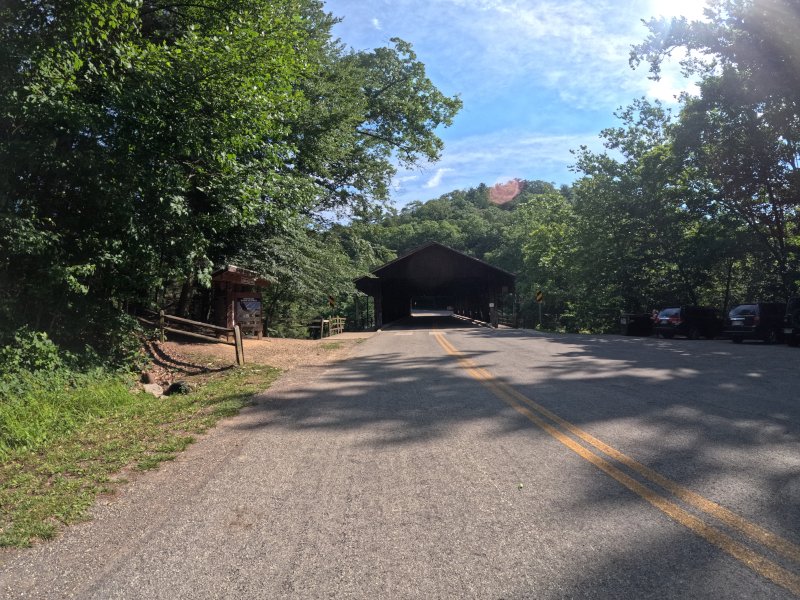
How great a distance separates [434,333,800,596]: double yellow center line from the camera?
2.91m

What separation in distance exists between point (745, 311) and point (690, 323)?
334cm

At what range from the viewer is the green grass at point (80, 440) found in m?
4.05

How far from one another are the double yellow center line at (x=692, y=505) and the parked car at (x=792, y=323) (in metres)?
16.0

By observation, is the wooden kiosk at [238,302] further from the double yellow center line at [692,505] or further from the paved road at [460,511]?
the double yellow center line at [692,505]

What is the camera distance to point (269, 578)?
295cm

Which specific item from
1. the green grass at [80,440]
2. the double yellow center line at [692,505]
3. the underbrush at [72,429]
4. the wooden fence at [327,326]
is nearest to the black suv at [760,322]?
the double yellow center line at [692,505]

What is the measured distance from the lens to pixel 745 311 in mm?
19812

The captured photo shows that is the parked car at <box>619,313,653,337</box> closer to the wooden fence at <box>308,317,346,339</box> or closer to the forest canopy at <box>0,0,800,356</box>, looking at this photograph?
the forest canopy at <box>0,0,800,356</box>

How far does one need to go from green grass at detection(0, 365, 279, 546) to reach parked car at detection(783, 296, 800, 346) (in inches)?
691

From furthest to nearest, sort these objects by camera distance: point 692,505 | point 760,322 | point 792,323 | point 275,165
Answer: point 760,322 < point 792,323 < point 275,165 < point 692,505

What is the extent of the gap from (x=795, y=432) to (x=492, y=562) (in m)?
4.59

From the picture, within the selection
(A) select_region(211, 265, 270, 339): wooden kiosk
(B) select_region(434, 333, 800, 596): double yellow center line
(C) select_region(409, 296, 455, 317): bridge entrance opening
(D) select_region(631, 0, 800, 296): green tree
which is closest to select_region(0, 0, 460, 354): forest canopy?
(B) select_region(434, 333, 800, 596): double yellow center line

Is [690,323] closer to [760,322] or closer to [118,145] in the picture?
[760,322]

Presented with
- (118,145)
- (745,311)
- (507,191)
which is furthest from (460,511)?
(507,191)
